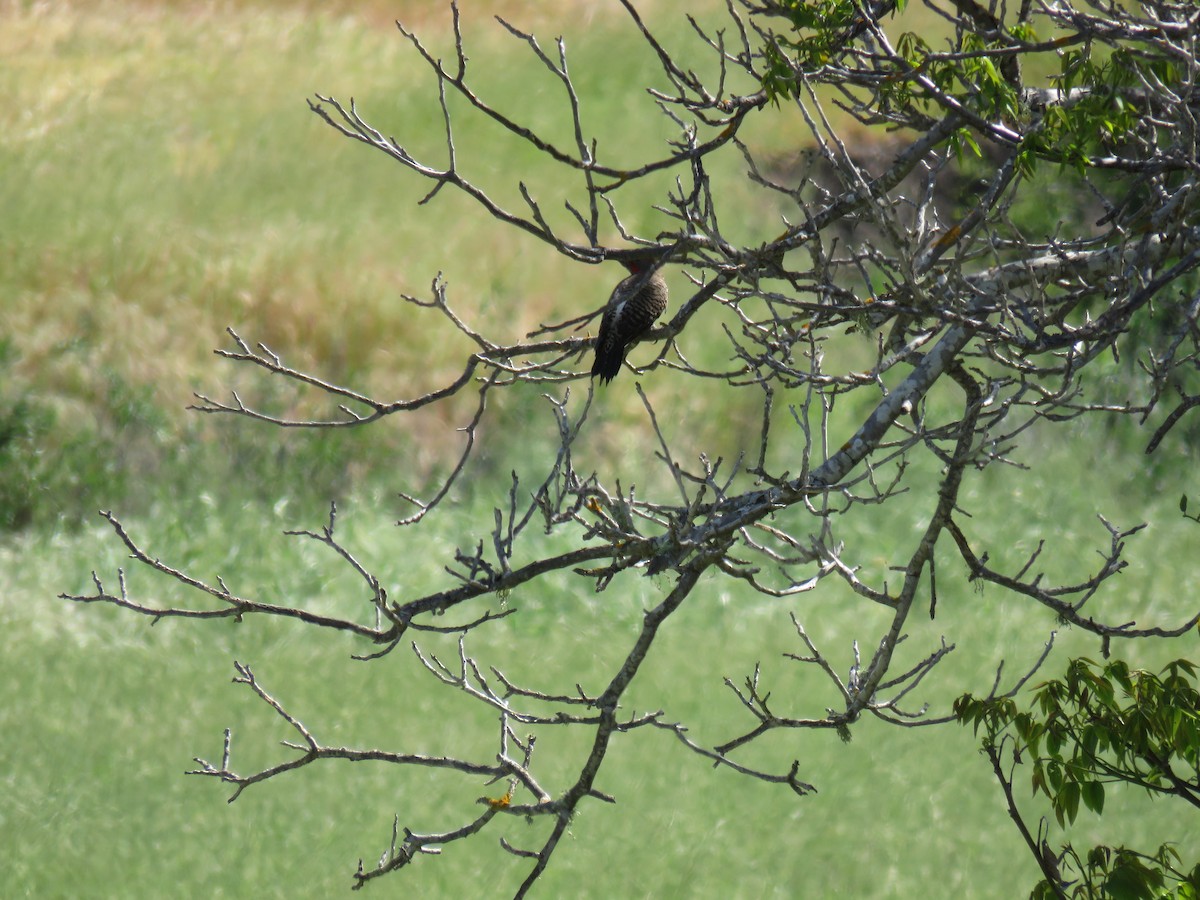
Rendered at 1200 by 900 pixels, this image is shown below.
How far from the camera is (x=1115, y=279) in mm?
3246

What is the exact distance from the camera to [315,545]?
47.3 ft

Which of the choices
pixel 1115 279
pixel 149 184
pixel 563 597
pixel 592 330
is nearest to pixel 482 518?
pixel 563 597

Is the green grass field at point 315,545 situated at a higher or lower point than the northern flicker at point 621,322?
higher

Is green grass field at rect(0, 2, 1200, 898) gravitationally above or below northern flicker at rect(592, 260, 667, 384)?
above

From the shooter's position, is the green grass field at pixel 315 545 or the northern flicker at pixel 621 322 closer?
the northern flicker at pixel 621 322

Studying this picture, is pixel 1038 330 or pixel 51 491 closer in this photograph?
pixel 1038 330

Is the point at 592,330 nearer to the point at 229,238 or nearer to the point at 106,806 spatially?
the point at 106,806

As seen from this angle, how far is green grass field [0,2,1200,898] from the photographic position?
1004 cm

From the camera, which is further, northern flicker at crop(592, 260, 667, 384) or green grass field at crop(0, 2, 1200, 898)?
green grass field at crop(0, 2, 1200, 898)

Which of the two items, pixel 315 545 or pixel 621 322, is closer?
pixel 621 322

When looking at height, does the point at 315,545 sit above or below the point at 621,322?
above

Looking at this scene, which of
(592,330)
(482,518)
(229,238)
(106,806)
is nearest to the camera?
(106,806)

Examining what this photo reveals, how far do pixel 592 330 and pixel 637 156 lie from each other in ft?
20.6

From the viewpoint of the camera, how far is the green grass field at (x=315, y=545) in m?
10.0
